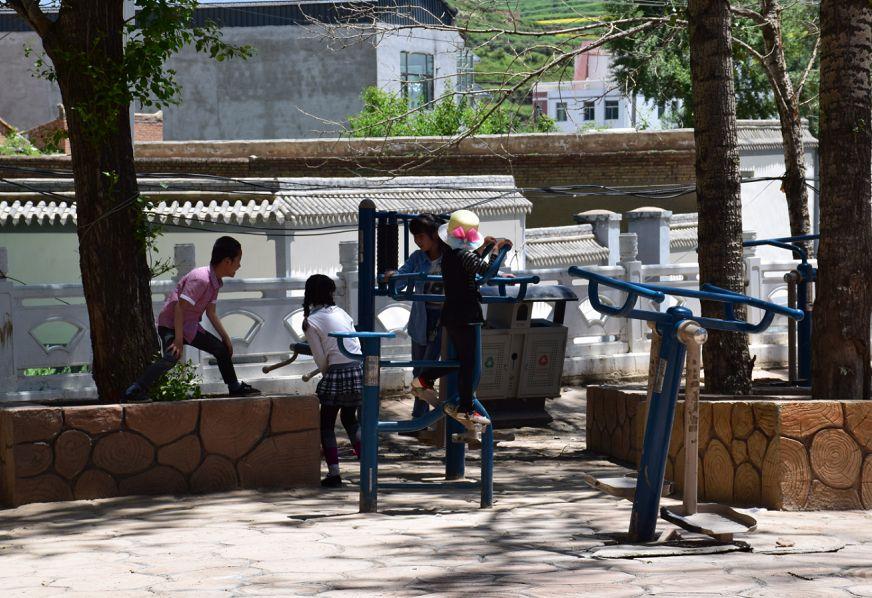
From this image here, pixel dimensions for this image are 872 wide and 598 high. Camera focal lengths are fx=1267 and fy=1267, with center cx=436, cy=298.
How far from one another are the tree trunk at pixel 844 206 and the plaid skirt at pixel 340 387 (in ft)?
9.96

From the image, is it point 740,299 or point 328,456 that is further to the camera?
point 328,456

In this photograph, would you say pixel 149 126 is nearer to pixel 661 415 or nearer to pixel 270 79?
pixel 270 79

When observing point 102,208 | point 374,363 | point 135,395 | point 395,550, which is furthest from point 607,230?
point 395,550

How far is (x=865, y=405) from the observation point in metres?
7.22

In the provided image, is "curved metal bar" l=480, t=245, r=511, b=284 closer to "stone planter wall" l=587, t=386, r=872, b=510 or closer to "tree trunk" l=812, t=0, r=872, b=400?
"stone planter wall" l=587, t=386, r=872, b=510

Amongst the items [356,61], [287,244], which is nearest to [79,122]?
[287,244]

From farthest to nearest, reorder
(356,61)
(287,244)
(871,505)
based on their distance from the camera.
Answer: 1. (356,61)
2. (287,244)
3. (871,505)

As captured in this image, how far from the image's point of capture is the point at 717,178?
10516 millimetres

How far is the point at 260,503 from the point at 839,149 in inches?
176

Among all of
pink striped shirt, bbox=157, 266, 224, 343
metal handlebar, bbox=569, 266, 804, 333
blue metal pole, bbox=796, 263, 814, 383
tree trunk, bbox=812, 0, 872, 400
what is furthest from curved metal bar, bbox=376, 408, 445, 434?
blue metal pole, bbox=796, 263, 814, 383

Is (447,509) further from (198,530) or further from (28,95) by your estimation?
(28,95)

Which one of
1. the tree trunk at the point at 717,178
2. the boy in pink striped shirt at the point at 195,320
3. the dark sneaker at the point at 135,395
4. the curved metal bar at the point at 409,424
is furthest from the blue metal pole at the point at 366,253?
the tree trunk at the point at 717,178

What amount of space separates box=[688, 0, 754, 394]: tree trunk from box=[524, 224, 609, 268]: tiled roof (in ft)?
31.5

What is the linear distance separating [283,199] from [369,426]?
517 inches
